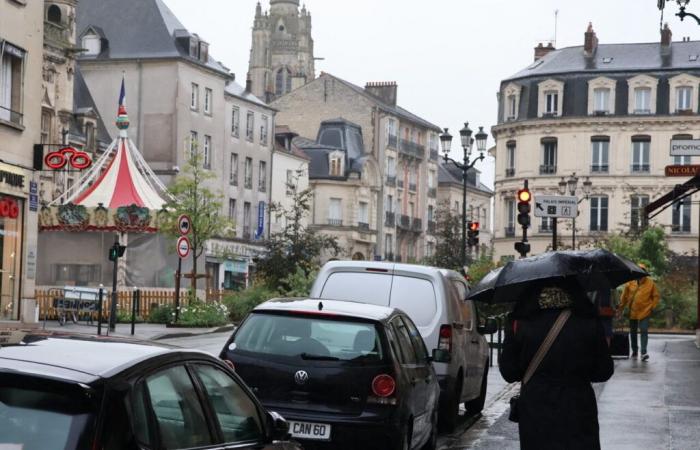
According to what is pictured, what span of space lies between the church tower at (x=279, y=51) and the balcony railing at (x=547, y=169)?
72292mm

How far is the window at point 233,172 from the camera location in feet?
255

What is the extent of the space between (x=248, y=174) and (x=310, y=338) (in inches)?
2743

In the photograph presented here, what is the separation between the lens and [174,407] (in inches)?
240

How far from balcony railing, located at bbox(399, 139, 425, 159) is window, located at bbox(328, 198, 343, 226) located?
36.4 ft

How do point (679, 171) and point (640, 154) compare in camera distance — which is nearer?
point (679, 171)

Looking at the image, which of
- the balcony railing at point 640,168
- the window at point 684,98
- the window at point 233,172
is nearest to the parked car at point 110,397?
the window at point 233,172

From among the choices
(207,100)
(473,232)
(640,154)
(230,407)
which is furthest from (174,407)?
(640,154)

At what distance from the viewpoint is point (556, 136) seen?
8694 centimetres

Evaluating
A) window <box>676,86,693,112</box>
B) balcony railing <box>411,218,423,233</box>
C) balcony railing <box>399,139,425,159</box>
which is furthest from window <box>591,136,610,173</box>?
balcony railing <box>411,218,423,233</box>

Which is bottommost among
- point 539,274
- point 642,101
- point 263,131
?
point 539,274

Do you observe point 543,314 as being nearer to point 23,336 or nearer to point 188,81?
point 23,336

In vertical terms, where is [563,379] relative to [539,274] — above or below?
below

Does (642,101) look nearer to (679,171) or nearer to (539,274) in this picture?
(679,171)

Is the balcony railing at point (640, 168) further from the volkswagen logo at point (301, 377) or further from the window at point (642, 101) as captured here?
the volkswagen logo at point (301, 377)
